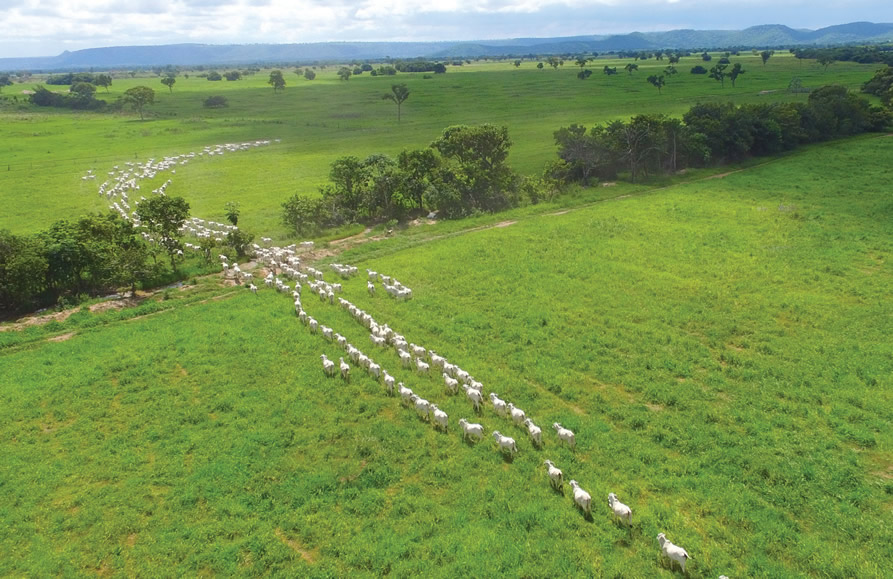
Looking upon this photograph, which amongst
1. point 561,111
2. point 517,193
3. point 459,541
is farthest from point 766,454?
point 561,111

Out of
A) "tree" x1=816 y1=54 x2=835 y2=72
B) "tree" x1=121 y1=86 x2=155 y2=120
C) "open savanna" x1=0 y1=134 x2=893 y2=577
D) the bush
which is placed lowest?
"open savanna" x1=0 y1=134 x2=893 y2=577

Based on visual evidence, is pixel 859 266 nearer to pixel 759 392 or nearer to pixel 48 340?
pixel 759 392

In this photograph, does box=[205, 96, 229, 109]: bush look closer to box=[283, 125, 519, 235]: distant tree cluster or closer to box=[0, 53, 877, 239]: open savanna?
box=[0, 53, 877, 239]: open savanna

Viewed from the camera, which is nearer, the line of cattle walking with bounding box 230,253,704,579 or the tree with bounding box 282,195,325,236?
the line of cattle walking with bounding box 230,253,704,579

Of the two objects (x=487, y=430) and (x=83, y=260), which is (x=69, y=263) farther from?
(x=487, y=430)

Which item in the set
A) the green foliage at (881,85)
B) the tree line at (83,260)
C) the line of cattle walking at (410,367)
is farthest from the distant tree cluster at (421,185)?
the green foliage at (881,85)

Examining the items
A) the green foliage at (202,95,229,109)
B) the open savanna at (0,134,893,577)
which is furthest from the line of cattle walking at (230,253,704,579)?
the green foliage at (202,95,229,109)
